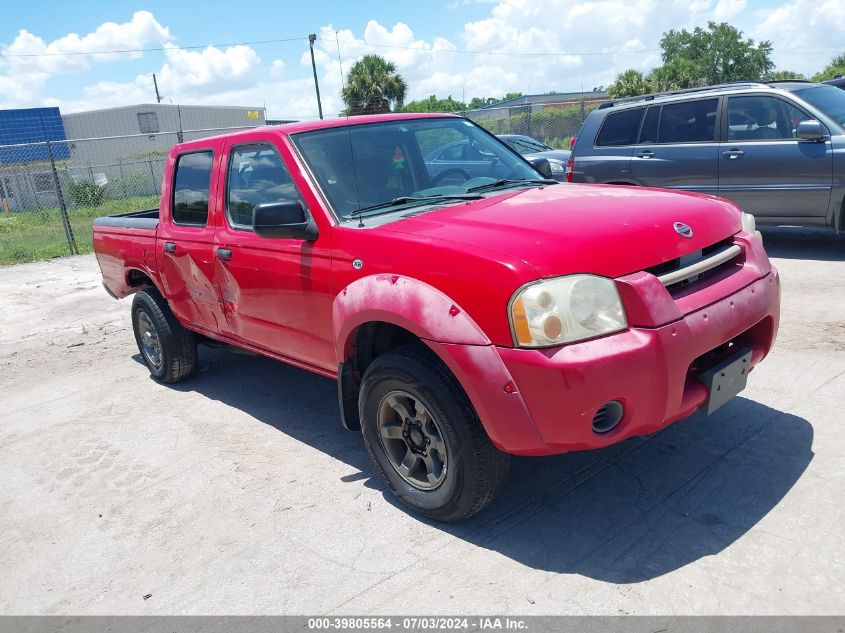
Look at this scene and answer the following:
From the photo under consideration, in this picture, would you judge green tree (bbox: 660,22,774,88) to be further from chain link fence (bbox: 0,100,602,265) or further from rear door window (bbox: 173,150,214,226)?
rear door window (bbox: 173,150,214,226)

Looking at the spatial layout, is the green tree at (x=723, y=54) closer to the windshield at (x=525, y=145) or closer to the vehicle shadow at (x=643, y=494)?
the windshield at (x=525, y=145)

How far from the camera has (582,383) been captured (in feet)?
8.63

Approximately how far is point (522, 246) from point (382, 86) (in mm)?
39326

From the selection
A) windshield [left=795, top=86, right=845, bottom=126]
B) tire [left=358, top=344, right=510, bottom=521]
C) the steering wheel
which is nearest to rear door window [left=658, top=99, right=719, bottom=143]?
windshield [left=795, top=86, right=845, bottom=126]

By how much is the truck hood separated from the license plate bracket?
0.50 m

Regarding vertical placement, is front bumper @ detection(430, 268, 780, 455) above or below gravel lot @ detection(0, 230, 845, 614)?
above

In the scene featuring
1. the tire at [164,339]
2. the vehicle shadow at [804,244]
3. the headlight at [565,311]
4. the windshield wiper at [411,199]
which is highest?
the windshield wiper at [411,199]

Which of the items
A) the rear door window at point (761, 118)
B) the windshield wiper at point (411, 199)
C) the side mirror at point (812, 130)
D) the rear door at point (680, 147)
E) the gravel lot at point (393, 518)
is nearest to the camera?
the gravel lot at point (393, 518)

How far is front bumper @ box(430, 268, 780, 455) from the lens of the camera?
8.69ft

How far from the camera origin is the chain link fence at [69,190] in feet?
50.8

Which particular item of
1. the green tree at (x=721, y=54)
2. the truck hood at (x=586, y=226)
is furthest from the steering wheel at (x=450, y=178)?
the green tree at (x=721, y=54)

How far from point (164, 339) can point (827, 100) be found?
23.4ft

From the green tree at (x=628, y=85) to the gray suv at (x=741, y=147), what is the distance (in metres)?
37.2

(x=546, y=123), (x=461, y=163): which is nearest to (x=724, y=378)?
(x=461, y=163)
